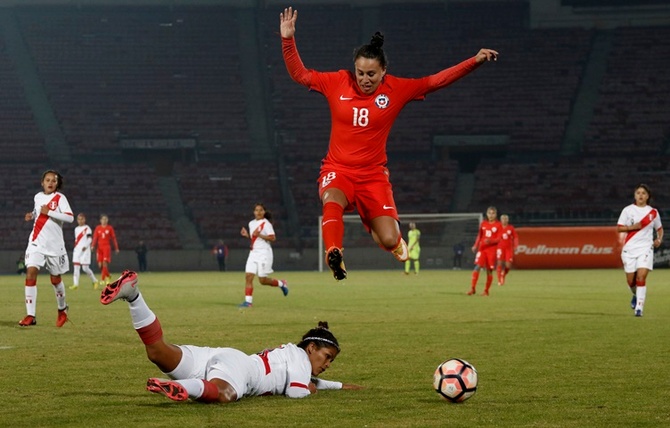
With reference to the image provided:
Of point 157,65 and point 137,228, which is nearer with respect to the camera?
point 137,228

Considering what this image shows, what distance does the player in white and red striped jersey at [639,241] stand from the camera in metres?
16.6

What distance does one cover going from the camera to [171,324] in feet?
50.0

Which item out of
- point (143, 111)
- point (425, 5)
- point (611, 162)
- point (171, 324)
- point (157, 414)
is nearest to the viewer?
point (157, 414)

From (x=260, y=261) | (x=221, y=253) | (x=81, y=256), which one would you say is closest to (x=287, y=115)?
(x=221, y=253)

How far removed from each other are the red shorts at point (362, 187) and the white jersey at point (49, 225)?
577 cm

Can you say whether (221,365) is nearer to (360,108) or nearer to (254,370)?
(254,370)

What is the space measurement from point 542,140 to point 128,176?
70.4 ft

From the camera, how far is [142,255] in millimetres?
45188

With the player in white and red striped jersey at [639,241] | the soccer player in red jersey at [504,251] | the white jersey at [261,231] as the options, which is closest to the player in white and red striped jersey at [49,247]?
the white jersey at [261,231]

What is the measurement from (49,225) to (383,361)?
651 cm

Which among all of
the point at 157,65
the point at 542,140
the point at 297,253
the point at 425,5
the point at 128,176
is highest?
the point at 425,5

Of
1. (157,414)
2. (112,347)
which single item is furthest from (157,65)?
(157,414)

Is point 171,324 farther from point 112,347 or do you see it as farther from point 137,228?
point 137,228

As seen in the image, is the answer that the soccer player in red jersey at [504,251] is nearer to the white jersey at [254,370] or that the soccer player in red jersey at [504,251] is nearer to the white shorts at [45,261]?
the white shorts at [45,261]
